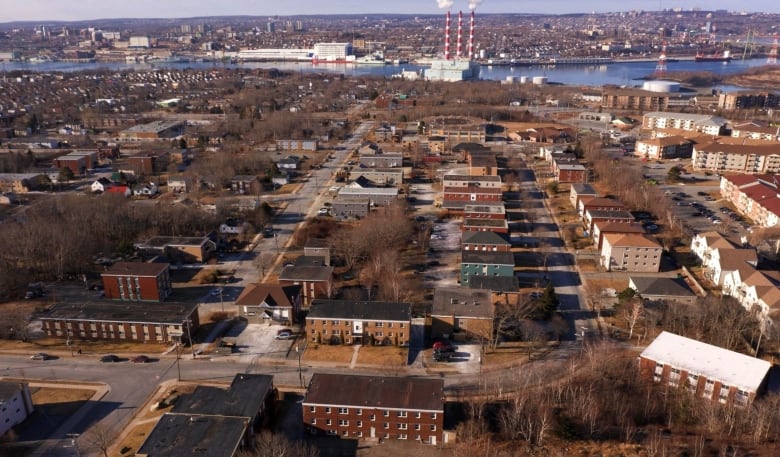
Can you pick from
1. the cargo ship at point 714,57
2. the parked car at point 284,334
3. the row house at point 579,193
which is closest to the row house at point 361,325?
the parked car at point 284,334

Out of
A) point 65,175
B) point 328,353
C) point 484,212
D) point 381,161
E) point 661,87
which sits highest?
point 661,87

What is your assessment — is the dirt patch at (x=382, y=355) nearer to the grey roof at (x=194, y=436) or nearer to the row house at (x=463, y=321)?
the row house at (x=463, y=321)

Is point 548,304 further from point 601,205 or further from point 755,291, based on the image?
point 601,205

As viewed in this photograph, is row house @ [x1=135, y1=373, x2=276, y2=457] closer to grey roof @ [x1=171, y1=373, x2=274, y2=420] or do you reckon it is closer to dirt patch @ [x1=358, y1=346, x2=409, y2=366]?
grey roof @ [x1=171, y1=373, x2=274, y2=420]

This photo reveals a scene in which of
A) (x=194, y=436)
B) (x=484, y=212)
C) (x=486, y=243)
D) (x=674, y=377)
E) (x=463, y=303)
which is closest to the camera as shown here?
(x=194, y=436)

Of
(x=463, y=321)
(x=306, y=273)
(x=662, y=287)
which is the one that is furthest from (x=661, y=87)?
(x=306, y=273)
